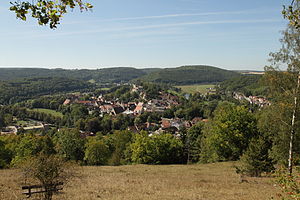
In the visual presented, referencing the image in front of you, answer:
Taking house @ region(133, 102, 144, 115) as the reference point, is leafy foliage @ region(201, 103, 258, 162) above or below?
above

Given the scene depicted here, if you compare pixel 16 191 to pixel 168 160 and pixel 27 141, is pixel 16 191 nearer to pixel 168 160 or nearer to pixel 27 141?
pixel 168 160

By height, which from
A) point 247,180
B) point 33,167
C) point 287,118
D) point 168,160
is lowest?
point 168,160

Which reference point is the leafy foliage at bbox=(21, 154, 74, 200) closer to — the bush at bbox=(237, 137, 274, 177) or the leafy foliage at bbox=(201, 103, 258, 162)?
the bush at bbox=(237, 137, 274, 177)

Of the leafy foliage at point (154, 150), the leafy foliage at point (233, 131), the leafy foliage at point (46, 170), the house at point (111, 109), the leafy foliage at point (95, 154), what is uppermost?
the leafy foliage at point (46, 170)

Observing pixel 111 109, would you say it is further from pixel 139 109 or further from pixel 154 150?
pixel 154 150

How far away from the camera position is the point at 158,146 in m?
38.9

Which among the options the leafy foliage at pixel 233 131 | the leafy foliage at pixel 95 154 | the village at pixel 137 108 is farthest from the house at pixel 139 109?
the leafy foliage at pixel 233 131

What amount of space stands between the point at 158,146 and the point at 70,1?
3607 cm

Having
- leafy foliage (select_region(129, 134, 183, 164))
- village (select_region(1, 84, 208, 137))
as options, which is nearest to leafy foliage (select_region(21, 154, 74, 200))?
leafy foliage (select_region(129, 134, 183, 164))

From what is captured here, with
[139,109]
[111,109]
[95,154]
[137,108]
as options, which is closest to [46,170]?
[95,154]

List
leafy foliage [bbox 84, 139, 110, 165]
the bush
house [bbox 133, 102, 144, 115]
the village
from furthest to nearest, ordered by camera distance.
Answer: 1. house [bbox 133, 102, 144, 115]
2. the village
3. leafy foliage [bbox 84, 139, 110, 165]
4. the bush

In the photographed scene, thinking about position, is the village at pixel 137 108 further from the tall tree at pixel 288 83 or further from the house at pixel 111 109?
the tall tree at pixel 288 83

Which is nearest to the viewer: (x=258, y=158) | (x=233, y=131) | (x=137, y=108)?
(x=258, y=158)

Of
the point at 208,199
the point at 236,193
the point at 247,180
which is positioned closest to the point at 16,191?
the point at 208,199
